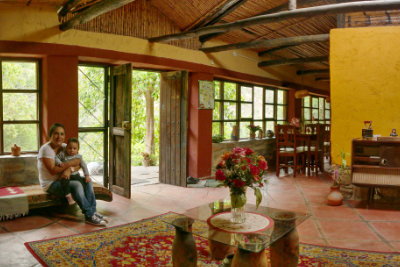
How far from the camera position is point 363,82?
5.25m

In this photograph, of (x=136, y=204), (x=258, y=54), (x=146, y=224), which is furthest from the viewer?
(x=258, y=54)

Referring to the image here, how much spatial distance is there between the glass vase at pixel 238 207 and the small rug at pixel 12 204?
2.62 meters

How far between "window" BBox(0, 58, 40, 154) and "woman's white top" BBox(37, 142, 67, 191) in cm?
94

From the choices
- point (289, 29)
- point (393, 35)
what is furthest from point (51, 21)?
point (393, 35)

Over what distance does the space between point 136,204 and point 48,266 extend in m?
2.18

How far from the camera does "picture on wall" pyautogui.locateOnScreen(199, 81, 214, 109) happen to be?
6793mm

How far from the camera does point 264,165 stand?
2848mm

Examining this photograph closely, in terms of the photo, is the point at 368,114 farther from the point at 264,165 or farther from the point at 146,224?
the point at 146,224

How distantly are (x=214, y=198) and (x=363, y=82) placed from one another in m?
2.83

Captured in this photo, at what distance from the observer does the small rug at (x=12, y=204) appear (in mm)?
4102

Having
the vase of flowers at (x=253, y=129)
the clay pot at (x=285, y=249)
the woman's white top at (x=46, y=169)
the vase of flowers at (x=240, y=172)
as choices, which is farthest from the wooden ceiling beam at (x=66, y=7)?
the vase of flowers at (x=253, y=129)

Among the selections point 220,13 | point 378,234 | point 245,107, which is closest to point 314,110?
point 245,107

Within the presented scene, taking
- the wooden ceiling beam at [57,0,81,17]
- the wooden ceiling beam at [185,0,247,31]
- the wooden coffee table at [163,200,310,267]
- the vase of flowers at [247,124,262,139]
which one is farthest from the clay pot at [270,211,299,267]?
the vase of flowers at [247,124,262,139]

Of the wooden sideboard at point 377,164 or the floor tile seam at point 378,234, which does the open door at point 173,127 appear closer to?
the wooden sideboard at point 377,164
